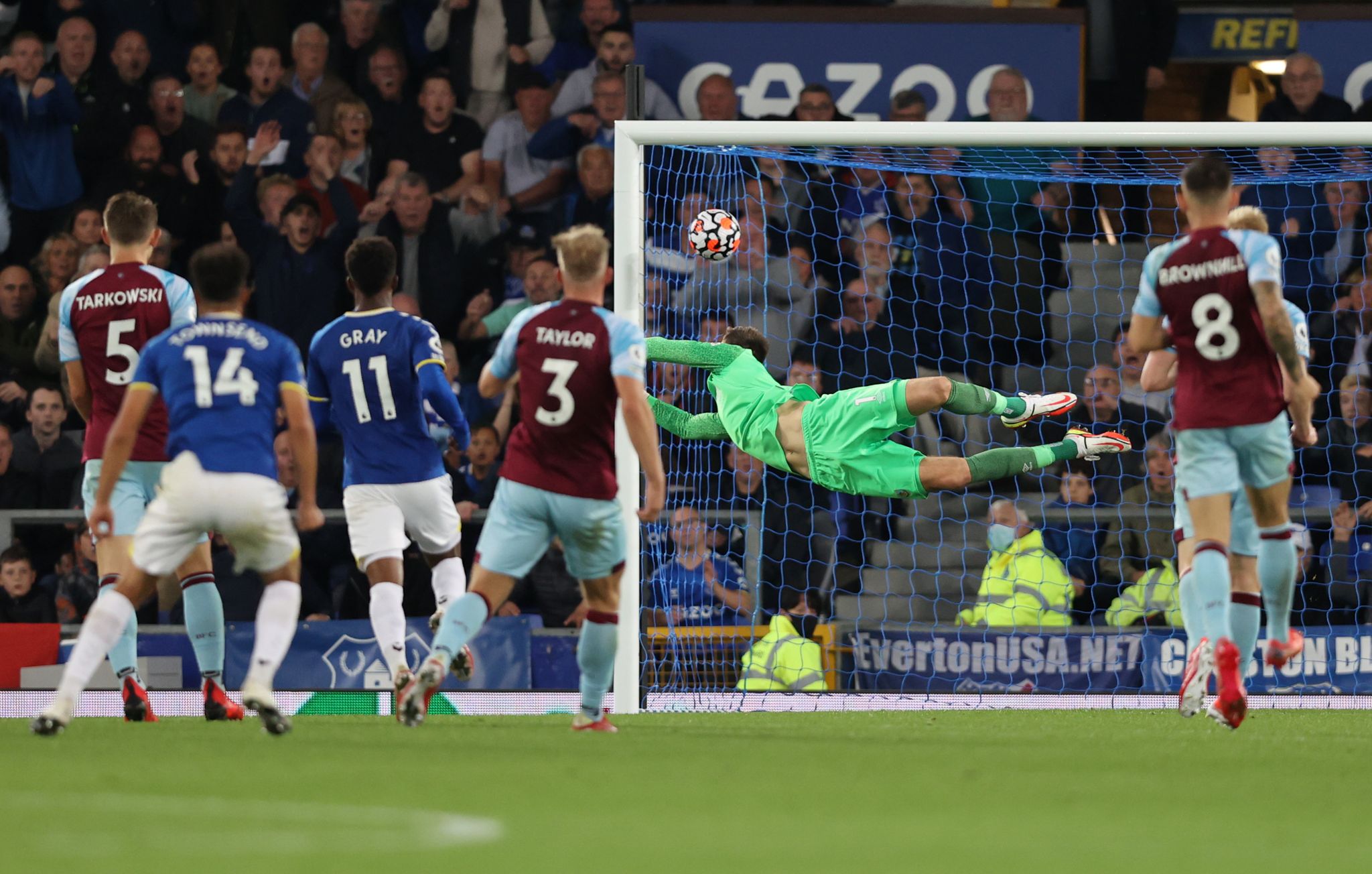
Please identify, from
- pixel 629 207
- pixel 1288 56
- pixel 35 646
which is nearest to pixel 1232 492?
pixel 629 207

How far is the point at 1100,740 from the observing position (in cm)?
746

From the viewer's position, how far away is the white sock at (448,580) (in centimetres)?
848

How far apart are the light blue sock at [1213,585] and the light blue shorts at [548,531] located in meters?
2.23

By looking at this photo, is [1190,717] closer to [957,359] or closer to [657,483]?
[657,483]

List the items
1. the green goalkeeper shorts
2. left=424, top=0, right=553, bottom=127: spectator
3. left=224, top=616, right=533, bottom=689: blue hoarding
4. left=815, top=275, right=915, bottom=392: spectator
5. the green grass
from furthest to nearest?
left=424, top=0, right=553, bottom=127: spectator, left=815, top=275, right=915, bottom=392: spectator, left=224, top=616, right=533, bottom=689: blue hoarding, the green goalkeeper shorts, the green grass

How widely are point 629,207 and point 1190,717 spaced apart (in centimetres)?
383

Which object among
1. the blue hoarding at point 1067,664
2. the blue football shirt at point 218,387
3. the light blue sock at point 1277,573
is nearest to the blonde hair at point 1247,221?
the light blue sock at point 1277,573

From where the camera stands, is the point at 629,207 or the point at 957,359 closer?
the point at 629,207

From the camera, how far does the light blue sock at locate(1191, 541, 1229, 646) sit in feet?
23.9

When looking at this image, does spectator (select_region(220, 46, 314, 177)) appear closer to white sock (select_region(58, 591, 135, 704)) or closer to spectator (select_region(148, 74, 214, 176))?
spectator (select_region(148, 74, 214, 176))

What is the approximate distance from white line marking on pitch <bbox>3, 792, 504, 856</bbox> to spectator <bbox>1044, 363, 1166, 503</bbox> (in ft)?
25.7

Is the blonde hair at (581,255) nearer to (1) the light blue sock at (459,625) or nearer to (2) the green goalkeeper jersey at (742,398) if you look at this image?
(1) the light blue sock at (459,625)

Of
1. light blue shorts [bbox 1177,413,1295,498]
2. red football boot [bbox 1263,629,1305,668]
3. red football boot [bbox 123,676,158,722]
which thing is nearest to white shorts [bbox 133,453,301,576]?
red football boot [bbox 123,676,158,722]

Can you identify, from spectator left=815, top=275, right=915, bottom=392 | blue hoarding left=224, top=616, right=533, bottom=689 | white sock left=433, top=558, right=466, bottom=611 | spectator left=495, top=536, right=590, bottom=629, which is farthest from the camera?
spectator left=815, top=275, right=915, bottom=392
